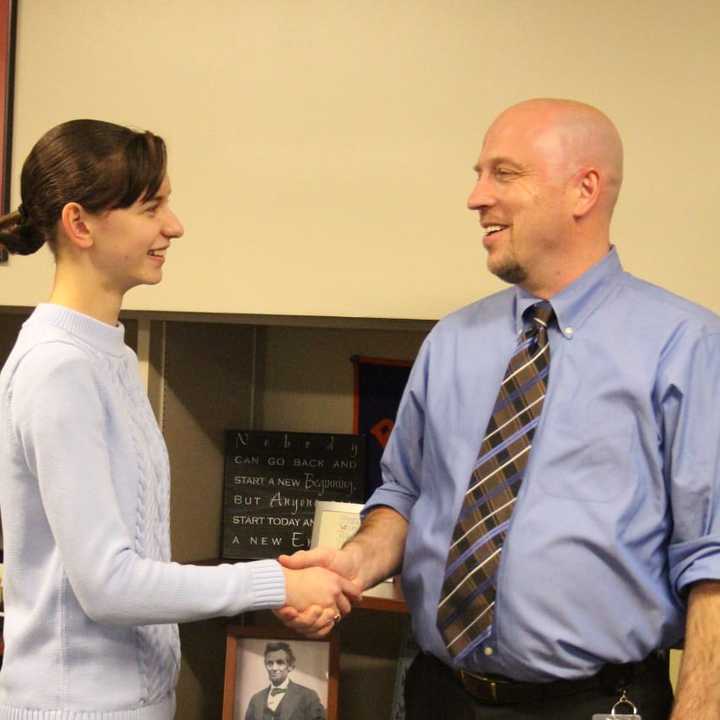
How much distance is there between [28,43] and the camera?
2.37 metres

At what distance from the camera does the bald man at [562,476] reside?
1571 millimetres

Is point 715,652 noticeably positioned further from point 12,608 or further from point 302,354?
point 302,354

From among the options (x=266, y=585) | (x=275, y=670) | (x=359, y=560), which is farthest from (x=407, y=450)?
(x=275, y=670)

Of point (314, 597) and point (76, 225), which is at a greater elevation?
point (76, 225)

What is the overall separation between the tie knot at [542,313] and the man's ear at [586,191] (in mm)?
135

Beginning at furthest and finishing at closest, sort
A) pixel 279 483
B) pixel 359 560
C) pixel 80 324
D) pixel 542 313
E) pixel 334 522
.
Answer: pixel 279 483, pixel 334 522, pixel 359 560, pixel 542 313, pixel 80 324

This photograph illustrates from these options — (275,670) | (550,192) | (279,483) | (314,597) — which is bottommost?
(275,670)

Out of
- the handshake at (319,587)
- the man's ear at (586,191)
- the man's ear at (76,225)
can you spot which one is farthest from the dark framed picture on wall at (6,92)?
the man's ear at (586,191)

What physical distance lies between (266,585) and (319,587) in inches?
8.7

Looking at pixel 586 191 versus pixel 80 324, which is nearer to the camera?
pixel 80 324

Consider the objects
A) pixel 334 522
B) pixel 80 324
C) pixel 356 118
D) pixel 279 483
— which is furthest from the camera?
pixel 279 483

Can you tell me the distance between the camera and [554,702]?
1608mm

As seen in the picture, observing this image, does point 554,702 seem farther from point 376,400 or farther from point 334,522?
point 376,400

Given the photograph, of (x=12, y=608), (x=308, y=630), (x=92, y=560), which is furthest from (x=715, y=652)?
(x=12, y=608)
